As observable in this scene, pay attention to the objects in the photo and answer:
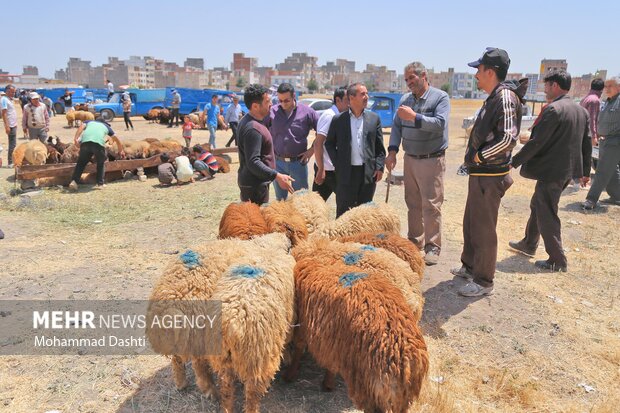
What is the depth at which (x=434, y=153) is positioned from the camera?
5184mm

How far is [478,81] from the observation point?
438 centimetres

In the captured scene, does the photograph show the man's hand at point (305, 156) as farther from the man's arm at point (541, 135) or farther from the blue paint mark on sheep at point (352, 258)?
the blue paint mark on sheep at point (352, 258)

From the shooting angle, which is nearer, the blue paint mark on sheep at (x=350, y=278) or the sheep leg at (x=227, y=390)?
the sheep leg at (x=227, y=390)

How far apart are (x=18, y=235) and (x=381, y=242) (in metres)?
5.81

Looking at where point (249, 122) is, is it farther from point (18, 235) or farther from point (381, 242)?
point (18, 235)

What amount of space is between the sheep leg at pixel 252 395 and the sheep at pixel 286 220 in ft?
5.14

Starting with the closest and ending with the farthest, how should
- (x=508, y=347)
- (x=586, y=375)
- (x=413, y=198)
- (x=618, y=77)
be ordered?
(x=586, y=375) < (x=508, y=347) < (x=413, y=198) < (x=618, y=77)

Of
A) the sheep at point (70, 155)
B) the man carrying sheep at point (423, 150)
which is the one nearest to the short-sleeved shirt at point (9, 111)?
the sheep at point (70, 155)

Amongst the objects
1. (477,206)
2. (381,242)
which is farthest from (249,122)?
(477,206)

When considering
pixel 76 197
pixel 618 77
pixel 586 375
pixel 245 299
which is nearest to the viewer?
pixel 245 299

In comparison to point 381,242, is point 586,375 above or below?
below

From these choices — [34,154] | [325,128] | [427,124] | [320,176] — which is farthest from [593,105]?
[34,154]

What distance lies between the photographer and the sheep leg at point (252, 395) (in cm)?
270

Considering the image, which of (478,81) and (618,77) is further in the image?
(618,77)
